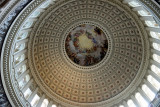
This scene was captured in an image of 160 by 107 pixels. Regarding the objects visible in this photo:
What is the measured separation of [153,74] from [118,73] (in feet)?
20.4

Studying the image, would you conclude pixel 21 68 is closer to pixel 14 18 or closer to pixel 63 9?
pixel 14 18

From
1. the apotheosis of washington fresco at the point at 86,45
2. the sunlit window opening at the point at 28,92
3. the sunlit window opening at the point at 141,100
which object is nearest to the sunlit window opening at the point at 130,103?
the sunlit window opening at the point at 141,100

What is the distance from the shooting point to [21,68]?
16.8 m

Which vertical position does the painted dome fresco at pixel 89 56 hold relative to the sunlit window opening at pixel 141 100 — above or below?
above

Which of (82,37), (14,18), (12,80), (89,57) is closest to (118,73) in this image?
(89,57)

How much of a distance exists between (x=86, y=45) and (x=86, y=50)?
866 mm

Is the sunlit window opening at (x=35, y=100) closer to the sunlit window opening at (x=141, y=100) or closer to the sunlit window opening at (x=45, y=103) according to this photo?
the sunlit window opening at (x=45, y=103)

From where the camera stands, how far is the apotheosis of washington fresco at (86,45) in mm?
23203

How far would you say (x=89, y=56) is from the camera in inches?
969

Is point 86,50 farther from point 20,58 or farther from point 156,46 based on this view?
point 20,58

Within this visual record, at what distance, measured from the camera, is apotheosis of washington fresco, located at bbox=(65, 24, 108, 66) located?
23203 millimetres

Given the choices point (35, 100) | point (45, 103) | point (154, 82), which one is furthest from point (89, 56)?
point (35, 100)

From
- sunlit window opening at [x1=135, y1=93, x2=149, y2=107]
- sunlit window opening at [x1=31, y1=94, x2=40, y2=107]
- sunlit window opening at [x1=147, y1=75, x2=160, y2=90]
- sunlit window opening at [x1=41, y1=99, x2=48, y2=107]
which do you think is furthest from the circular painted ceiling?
sunlit window opening at [x1=135, y1=93, x2=149, y2=107]

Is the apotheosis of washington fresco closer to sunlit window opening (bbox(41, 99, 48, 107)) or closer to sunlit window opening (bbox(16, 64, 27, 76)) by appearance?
sunlit window opening (bbox(41, 99, 48, 107))
